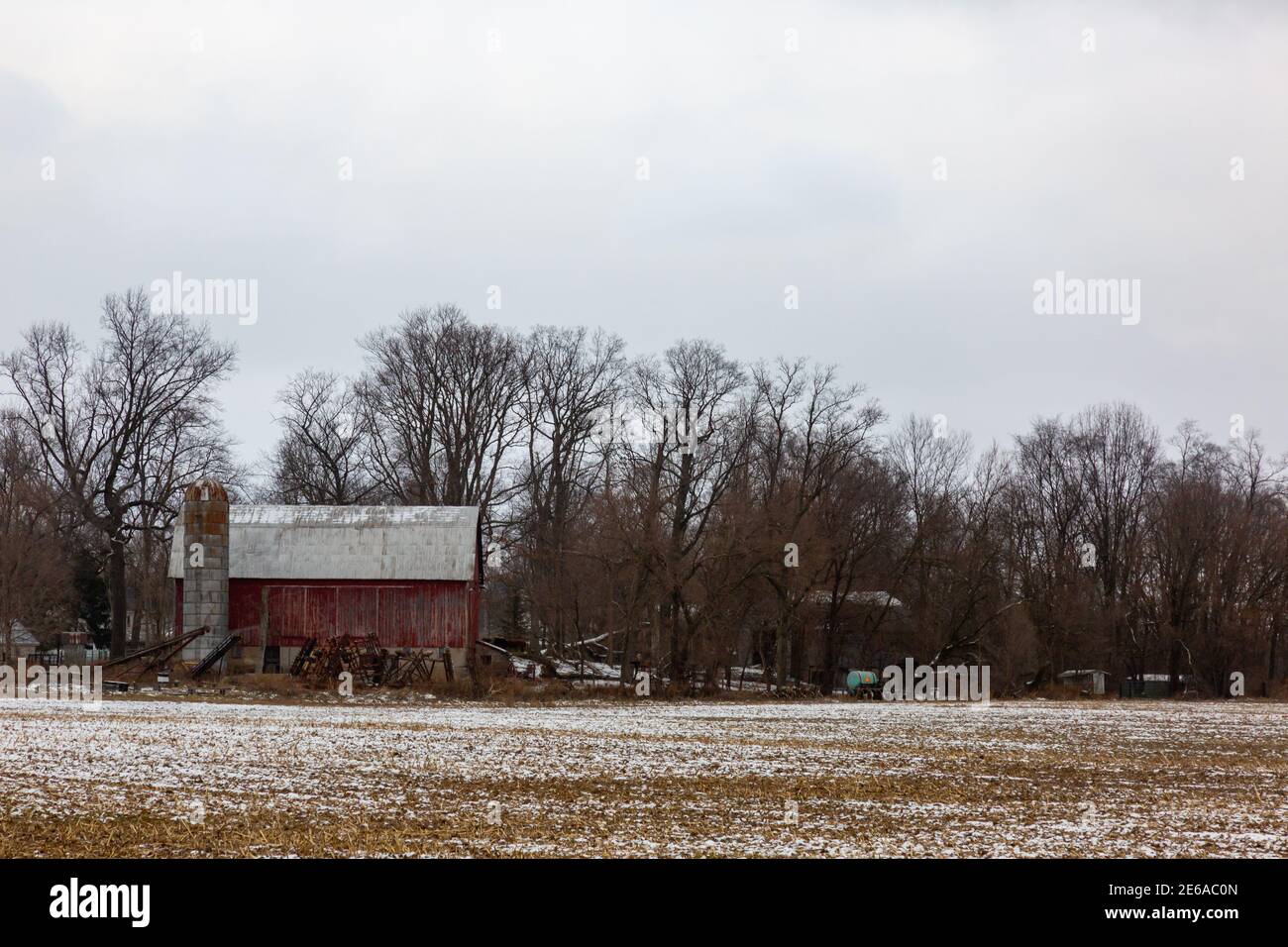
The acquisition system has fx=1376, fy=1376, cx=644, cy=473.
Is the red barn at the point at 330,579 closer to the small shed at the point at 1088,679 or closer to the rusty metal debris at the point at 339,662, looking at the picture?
the rusty metal debris at the point at 339,662

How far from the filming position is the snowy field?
13.4 metres

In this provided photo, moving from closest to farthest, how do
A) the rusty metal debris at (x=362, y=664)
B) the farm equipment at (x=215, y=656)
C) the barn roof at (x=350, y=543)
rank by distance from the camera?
the rusty metal debris at (x=362, y=664) → the farm equipment at (x=215, y=656) → the barn roof at (x=350, y=543)

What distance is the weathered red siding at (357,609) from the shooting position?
50375mm

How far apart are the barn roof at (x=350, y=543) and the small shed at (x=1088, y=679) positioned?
3035cm

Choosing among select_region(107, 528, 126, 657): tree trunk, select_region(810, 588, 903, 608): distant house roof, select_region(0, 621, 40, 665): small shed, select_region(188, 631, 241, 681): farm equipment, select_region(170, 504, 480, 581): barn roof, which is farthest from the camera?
select_region(810, 588, 903, 608): distant house roof

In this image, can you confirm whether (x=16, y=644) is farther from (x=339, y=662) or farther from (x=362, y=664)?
(x=339, y=662)

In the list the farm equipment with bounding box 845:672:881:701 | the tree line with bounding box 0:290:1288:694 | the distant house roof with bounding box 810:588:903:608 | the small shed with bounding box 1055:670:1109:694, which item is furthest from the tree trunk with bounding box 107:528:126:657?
the small shed with bounding box 1055:670:1109:694

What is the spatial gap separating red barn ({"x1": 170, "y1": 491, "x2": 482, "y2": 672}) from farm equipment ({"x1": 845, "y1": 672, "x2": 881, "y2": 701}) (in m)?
14.8

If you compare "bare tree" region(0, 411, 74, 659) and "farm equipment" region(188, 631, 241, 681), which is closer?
"farm equipment" region(188, 631, 241, 681)

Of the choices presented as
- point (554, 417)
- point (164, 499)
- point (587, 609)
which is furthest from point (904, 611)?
point (164, 499)

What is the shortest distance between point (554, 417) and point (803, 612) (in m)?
20.6

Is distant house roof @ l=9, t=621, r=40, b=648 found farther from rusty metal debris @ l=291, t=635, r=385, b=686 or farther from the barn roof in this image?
rusty metal debris @ l=291, t=635, r=385, b=686

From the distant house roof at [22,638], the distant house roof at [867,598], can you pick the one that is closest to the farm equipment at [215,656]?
the distant house roof at [867,598]

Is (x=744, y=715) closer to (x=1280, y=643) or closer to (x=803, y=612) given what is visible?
(x=803, y=612)
